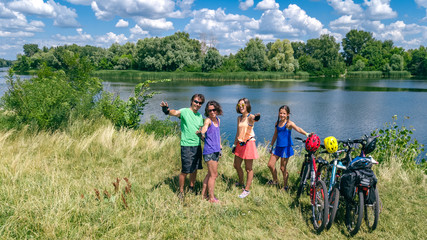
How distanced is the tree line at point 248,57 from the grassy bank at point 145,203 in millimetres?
46273

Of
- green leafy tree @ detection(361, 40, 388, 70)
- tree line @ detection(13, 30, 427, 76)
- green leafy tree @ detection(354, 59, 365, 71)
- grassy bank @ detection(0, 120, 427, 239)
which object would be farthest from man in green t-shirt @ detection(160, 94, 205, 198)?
green leafy tree @ detection(361, 40, 388, 70)

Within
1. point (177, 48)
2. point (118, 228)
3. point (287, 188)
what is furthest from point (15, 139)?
point (177, 48)

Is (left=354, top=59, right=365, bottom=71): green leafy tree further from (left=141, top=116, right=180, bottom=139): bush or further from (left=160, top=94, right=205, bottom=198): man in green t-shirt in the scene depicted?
(left=160, top=94, right=205, bottom=198): man in green t-shirt

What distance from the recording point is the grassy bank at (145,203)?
3219 mm

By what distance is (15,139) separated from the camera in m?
6.12

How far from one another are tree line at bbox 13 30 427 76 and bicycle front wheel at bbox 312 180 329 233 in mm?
49248

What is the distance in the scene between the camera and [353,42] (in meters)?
107

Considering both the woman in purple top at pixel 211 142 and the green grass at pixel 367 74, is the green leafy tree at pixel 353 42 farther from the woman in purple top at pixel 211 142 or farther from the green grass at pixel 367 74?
the woman in purple top at pixel 211 142

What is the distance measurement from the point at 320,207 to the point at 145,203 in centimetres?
227

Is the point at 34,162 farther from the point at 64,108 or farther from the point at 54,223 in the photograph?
the point at 64,108

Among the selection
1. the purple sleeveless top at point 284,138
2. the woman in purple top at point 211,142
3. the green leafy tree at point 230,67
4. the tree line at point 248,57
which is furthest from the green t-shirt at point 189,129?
the green leafy tree at point 230,67

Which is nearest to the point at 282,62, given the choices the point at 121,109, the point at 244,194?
the point at 121,109

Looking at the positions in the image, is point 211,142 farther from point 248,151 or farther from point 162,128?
point 162,128

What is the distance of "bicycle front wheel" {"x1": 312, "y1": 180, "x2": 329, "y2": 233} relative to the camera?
10.9 feet
